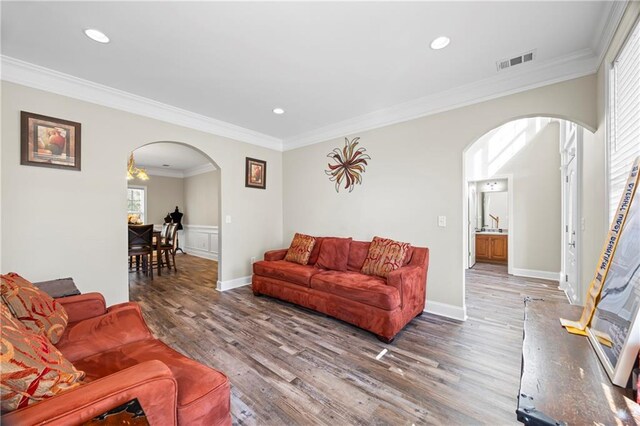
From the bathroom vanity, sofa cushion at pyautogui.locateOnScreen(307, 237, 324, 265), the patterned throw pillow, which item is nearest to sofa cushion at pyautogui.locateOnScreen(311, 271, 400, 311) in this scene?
sofa cushion at pyautogui.locateOnScreen(307, 237, 324, 265)

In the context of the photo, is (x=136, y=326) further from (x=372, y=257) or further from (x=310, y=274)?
(x=372, y=257)

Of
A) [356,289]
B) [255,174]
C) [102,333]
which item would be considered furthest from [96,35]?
[356,289]

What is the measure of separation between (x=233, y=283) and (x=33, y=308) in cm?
282

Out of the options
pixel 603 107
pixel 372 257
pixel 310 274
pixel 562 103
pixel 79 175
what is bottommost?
pixel 310 274

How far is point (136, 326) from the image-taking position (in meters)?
1.67

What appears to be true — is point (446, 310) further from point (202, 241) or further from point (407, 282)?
point (202, 241)

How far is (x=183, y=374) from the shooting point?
119 cm

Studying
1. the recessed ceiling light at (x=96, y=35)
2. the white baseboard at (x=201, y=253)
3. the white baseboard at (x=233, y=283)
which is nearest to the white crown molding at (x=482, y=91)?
the recessed ceiling light at (x=96, y=35)

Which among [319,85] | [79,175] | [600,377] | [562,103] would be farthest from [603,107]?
[79,175]

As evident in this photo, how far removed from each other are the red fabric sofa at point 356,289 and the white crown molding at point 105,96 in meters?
2.28

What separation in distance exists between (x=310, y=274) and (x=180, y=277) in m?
3.17

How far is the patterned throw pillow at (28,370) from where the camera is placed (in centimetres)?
76

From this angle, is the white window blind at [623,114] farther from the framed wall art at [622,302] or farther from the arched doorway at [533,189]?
the arched doorway at [533,189]

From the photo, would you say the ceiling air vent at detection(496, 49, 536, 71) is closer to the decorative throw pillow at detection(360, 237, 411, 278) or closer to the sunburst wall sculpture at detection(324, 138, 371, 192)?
the sunburst wall sculpture at detection(324, 138, 371, 192)
